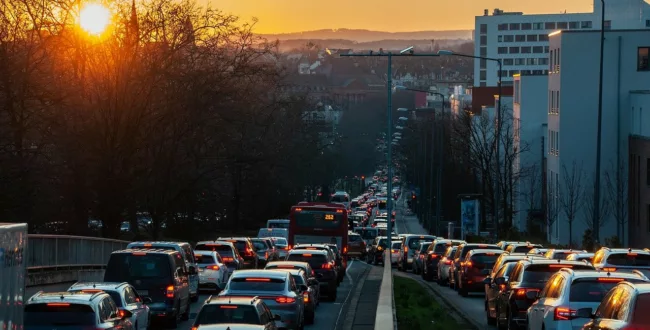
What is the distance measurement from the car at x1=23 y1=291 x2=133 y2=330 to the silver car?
241 inches

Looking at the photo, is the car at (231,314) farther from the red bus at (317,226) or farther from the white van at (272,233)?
the white van at (272,233)

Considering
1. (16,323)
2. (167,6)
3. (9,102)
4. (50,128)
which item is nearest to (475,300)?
(9,102)

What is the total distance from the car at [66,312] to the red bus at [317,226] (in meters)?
34.8

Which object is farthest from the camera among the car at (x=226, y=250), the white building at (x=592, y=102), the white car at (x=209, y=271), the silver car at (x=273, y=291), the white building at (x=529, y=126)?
the white building at (x=529, y=126)

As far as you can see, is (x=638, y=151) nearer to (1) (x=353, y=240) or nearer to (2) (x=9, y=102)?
(1) (x=353, y=240)

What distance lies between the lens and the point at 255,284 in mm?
26578

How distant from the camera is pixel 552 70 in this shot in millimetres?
83938

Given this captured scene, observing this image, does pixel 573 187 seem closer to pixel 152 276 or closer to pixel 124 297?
pixel 152 276

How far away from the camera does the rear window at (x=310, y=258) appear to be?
38688mm

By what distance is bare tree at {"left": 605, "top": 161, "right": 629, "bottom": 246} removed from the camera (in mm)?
69812

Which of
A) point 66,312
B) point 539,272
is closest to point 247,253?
point 539,272

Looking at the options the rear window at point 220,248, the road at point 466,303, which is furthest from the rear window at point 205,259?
the road at point 466,303

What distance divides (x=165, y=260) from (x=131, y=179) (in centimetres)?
3012

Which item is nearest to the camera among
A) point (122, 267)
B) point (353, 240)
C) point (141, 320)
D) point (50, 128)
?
point (141, 320)
